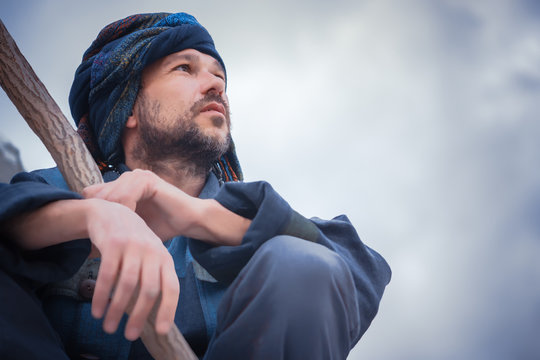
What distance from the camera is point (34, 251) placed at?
32.7 inches

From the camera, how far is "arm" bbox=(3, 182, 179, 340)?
65cm

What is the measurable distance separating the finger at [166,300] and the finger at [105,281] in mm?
80

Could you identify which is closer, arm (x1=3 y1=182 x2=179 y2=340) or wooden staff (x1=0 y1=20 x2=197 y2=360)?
arm (x1=3 y1=182 x2=179 y2=340)

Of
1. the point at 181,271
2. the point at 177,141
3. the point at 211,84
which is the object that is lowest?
the point at 181,271

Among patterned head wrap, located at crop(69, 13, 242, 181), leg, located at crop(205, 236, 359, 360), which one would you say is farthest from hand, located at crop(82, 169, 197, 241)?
patterned head wrap, located at crop(69, 13, 242, 181)

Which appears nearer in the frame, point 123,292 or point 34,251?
point 123,292

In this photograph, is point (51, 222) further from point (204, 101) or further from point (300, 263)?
point (204, 101)

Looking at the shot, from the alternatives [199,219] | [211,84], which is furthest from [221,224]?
[211,84]

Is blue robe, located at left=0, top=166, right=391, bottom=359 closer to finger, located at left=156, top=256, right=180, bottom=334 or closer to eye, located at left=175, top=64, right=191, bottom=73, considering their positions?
finger, located at left=156, top=256, right=180, bottom=334

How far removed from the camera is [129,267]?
2.17 ft

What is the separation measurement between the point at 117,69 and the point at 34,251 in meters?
1.21

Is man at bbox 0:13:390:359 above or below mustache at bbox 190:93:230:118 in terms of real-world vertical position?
below

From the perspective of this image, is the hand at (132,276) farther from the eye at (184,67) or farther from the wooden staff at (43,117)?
the eye at (184,67)

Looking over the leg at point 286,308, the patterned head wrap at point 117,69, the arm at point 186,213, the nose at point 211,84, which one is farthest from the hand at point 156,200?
the patterned head wrap at point 117,69
